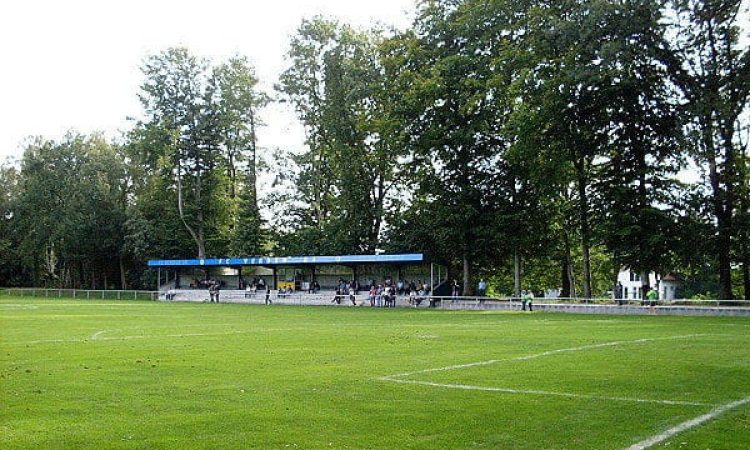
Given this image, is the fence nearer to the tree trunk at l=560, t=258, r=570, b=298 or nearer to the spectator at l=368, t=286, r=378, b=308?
the spectator at l=368, t=286, r=378, b=308

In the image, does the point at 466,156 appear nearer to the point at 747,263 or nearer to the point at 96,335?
the point at 747,263

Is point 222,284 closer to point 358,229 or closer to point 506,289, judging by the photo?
point 358,229

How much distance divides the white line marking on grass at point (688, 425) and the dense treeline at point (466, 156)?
30.1 meters

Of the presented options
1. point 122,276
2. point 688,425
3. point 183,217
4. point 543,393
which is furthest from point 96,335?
point 122,276

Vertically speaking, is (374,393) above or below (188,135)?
below

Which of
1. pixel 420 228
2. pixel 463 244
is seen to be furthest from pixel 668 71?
pixel 420 228

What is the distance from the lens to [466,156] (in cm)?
5128

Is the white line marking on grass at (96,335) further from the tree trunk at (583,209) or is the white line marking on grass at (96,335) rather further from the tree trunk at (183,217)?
the tree trunk at (183,217)

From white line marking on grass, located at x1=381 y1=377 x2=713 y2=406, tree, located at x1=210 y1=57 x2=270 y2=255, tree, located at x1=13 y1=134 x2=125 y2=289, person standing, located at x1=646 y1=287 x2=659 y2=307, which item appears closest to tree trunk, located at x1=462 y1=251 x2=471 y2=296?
person standing, located at x1=646 y1=287 x2=659 y2=307

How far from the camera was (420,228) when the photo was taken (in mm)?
55219

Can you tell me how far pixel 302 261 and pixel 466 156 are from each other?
49.6 feet

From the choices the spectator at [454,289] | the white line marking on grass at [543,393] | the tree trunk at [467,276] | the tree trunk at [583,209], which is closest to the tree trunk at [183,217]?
the spectator at [454,289]

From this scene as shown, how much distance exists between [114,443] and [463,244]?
43.3 metres

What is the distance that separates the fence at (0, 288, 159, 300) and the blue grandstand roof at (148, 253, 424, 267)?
300 centimetres
